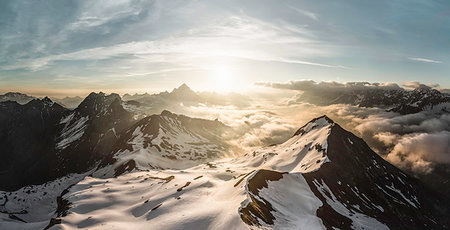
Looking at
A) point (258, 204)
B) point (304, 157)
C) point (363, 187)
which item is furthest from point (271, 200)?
point (363, 187)

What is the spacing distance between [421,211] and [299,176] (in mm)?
158860

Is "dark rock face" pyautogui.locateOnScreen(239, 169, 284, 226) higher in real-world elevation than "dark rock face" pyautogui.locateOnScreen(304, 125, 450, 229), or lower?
higher

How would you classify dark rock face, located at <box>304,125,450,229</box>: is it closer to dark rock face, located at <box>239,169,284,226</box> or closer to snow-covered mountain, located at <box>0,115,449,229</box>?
snow-covered mountain, located at <box>0,115,449,229</box>

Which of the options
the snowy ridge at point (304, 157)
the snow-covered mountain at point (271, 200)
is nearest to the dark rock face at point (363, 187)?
the snow-covered mountain at point (271, 200)

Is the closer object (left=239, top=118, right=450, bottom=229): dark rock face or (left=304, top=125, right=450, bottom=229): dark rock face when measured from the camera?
(left=239, top=118, right=450, bottom=229): dark rock face

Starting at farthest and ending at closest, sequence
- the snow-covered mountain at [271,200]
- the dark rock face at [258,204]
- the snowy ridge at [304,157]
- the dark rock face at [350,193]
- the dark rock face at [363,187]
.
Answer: the snowy ridge at [304,157], the dark rock face at [363,187], the dark rock face at [350,193], the snow-covered mountain at [271,200], the dark rock face at [258,204]

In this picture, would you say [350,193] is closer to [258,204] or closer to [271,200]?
[271,200]

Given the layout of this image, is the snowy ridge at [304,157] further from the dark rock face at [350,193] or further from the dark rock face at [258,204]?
the dark rock face at [258,204]

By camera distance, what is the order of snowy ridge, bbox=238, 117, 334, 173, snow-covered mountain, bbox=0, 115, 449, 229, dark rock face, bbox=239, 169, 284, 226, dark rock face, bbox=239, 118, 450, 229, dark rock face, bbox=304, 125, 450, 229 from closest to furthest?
dark rock face, bbox=239, 169, 284, 226 < snow-covered mountain, bbox=0, 115, 449, 229 < dark rock face, bbox=239, 118, 450, 229 < dark rock face, bbox=304, 125, 450, 229 < snowy ridge, bbox=238, 117, 334, 173

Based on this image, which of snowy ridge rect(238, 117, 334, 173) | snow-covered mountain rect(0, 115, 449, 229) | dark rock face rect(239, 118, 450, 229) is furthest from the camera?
snowy ridge rect(238, 117, 334, 173)

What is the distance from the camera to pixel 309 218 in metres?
76.1

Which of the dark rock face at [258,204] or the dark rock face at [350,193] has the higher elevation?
the dark rock face at [258,204]

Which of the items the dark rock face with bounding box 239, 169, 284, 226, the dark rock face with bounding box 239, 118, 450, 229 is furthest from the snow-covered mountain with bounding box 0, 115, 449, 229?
the dark rock face with bounding box 239, 118, 450, 229

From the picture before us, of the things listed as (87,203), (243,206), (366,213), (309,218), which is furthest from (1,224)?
(366,213)
